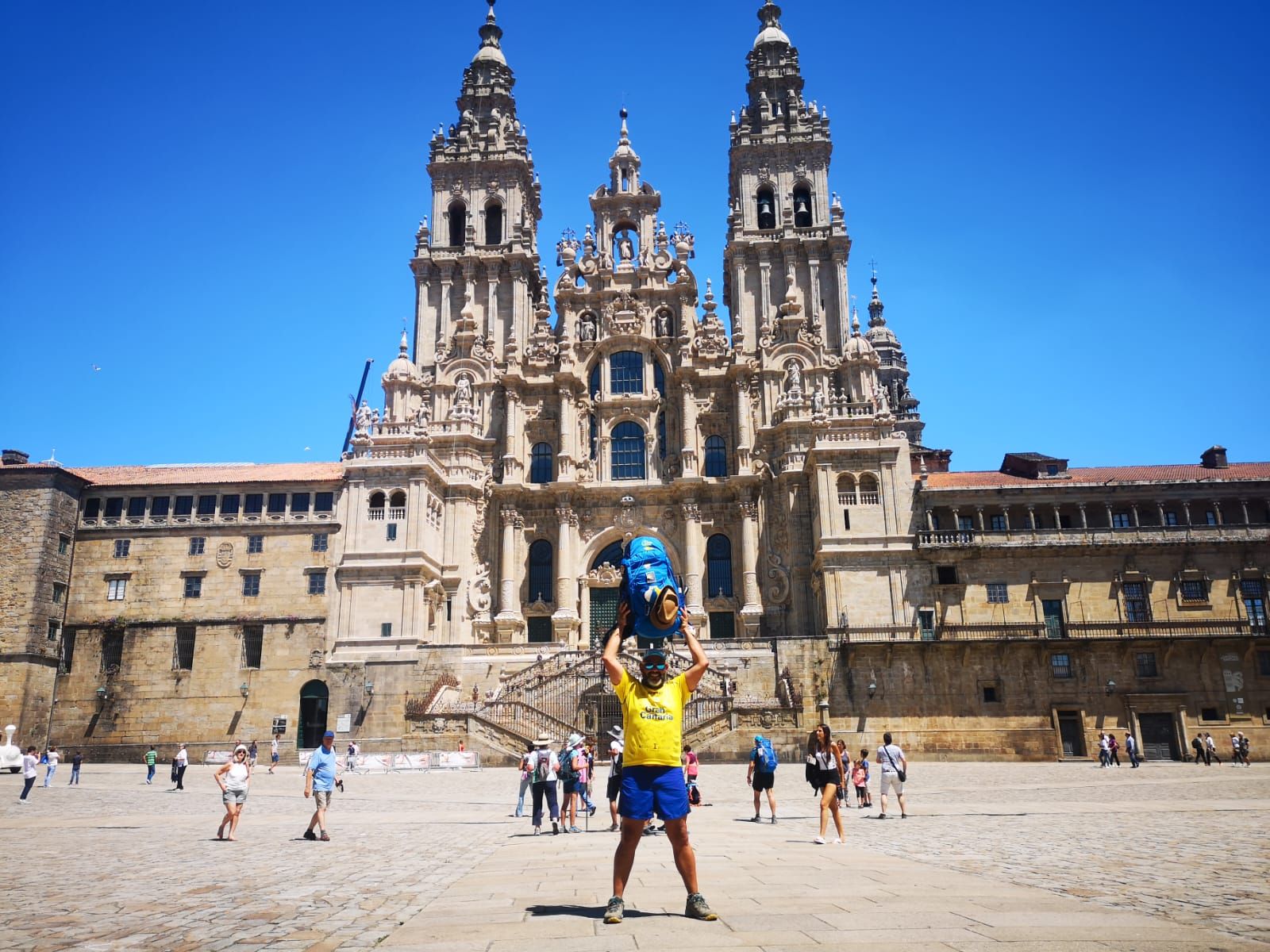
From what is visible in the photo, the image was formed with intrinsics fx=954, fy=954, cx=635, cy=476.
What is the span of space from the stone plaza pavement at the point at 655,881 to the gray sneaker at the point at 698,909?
0.31 feet

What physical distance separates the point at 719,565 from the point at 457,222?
26.3m

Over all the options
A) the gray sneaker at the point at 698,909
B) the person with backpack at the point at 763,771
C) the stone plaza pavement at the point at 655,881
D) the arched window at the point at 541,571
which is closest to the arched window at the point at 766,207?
the arched window at the point at 541,571

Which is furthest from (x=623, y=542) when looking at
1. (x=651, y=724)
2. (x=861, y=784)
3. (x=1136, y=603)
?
(x=651, y=724)

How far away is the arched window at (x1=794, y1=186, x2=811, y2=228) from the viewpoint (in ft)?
183

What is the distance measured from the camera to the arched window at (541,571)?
51.9 meters

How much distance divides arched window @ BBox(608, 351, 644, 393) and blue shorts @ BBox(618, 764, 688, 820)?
4631 centimetres

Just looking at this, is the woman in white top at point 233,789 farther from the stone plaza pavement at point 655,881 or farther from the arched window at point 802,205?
the arched window at point 802,205

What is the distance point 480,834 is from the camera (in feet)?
56.1

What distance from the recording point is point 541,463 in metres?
53.8

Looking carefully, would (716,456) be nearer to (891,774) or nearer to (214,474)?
(214,474)

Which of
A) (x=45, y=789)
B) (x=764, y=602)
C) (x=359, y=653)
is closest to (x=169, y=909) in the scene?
(x=45, y=789)

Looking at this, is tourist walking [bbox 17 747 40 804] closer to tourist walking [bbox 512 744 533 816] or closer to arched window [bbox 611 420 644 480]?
tourist walking [bbox 512 744 533 816]

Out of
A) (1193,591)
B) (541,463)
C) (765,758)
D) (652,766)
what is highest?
(541,463)

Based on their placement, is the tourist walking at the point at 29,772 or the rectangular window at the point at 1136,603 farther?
the rectangular window at the point at 1136,603
